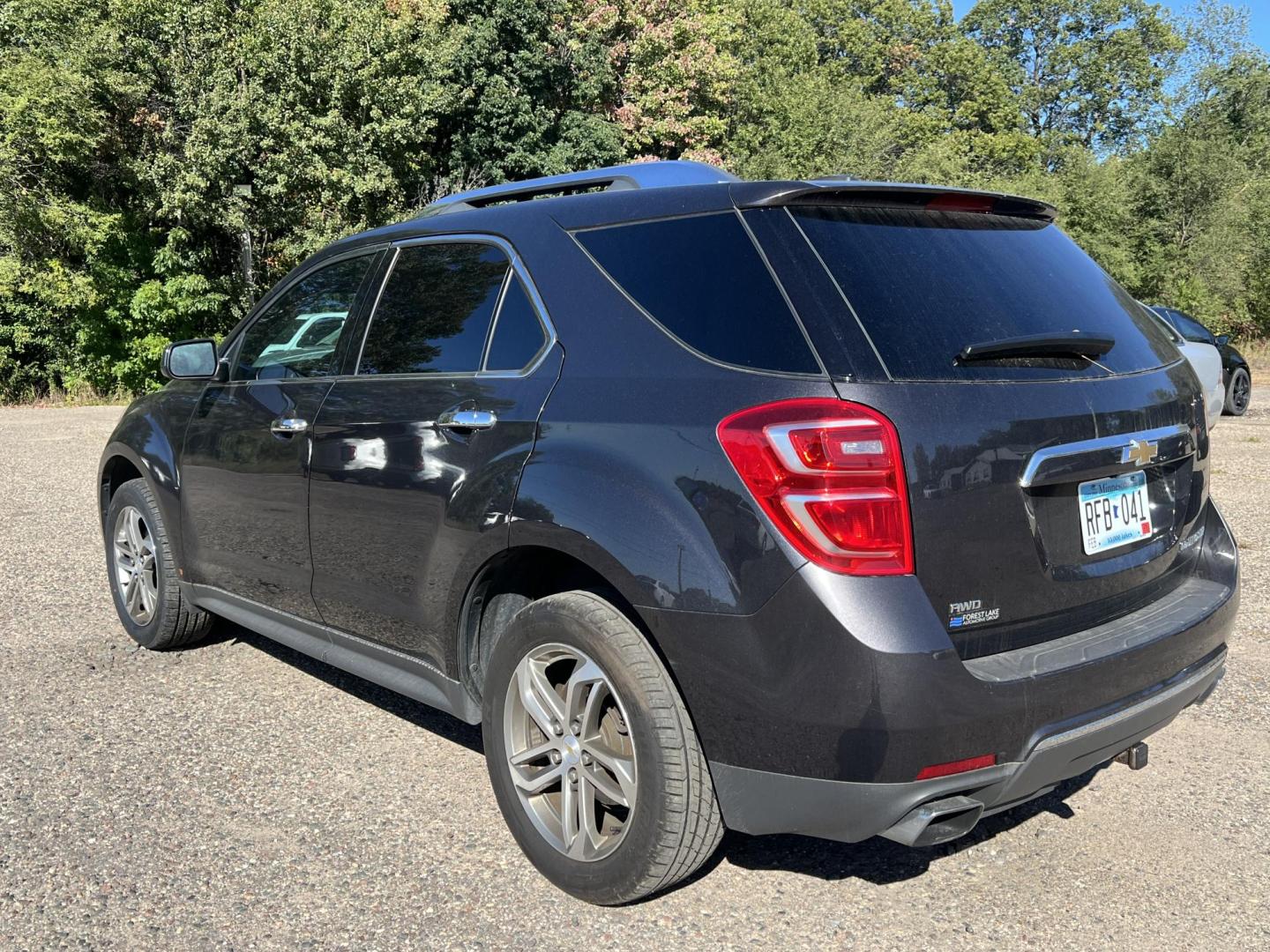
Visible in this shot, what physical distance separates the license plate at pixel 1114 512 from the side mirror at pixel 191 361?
3313 mm

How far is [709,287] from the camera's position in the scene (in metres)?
2.68

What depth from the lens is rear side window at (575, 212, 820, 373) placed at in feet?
8.20

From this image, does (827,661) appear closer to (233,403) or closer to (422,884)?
(422,884)

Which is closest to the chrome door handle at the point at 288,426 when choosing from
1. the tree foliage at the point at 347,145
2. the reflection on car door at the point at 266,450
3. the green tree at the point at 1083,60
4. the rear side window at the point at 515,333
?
the reflection on car door at the point at 266,450

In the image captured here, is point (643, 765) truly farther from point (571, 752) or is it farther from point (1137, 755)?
point (1137, 755)

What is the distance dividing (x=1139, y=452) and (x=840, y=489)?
920mm

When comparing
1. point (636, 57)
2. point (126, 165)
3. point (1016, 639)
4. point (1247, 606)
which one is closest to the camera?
point (1016, 639)

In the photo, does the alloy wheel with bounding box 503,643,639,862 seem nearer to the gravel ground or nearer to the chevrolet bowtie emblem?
the gravel ground

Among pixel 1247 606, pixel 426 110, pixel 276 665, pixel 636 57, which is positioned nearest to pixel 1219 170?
pixel 636 57

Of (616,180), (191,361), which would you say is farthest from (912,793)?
(191,361)

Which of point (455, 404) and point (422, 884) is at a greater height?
point (455, 404)

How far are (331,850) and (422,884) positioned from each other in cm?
35

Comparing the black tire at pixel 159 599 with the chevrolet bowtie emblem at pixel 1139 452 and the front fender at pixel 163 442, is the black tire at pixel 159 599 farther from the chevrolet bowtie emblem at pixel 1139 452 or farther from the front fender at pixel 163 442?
the chevrolet bowtie emblem at pixel 1139 452

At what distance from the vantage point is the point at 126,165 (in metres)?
21.4
